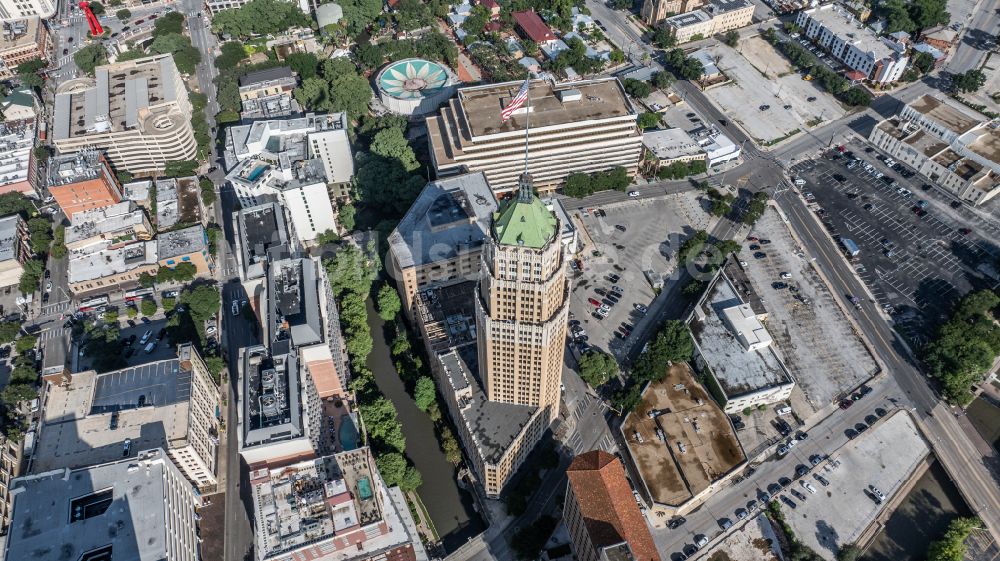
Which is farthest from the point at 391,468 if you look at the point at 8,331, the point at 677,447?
the point at 8,331

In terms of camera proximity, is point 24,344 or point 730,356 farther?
point 24,344

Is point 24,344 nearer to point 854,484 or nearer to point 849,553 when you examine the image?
point 849,553

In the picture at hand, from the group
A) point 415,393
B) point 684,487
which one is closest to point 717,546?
point 684,487

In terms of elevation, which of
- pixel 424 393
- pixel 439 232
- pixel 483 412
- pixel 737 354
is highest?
pixel 439 232

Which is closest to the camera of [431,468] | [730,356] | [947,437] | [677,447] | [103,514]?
[103,514]

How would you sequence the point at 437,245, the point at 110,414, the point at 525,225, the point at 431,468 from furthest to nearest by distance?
1. the point at 437,245
2. the point at 431,468
3. the point at 110,414
4. the point at 525,225

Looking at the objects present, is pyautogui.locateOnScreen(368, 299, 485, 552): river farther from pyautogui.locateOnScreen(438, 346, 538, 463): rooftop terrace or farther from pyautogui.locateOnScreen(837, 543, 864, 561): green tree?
pyautogui.locateOnScreen(837, 543, 864, 561): green tree
